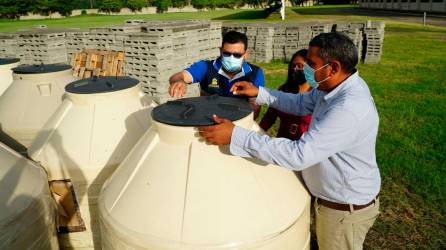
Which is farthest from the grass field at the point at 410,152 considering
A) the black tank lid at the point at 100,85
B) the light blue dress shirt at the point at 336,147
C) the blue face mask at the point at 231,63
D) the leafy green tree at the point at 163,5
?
the leafy green tree at the point at 163,5

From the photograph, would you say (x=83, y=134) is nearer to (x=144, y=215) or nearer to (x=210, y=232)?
(x=144, y=215)

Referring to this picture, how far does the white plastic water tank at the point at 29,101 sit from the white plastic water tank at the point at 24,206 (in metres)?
1.00

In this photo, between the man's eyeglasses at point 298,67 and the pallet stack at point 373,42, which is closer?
the man's eyeglasses at point 298,67

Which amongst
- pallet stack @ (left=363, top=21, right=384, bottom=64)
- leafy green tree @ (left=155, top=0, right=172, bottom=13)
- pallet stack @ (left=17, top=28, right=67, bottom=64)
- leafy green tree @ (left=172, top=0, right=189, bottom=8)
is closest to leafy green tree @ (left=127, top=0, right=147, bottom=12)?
leafy green tree @ (left=155, top=0, right=172, bottom=13)

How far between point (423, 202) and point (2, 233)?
18.1 ft

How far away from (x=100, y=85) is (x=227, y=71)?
1247 mm

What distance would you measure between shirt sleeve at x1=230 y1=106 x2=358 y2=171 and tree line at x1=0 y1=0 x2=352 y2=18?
4641 cm

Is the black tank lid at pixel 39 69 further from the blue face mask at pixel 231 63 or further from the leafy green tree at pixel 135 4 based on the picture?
the leafy green tree at pixel 135 4

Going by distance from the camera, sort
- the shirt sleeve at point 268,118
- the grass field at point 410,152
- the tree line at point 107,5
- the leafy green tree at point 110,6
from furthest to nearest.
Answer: the leafy green tree at point 110,6, the tree line at point 107,5, the grass field at point 410,152, the shirt sleeve at point 268,118

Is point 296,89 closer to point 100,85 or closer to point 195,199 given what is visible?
point 100,85

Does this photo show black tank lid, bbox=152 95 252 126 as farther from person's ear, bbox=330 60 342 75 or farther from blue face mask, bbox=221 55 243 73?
blue face mask, bbox=221 55 243 73

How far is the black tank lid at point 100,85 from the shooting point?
3139 mm

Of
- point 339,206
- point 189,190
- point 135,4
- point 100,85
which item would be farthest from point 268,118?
point 135,4

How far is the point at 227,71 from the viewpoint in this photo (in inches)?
151
